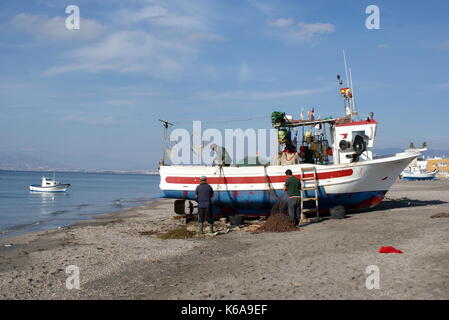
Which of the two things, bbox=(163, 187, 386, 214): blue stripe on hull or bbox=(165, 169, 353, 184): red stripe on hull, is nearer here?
bbox=(165, 169, 353, 184): red stripe on hull

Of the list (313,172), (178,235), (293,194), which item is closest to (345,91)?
(313,172)

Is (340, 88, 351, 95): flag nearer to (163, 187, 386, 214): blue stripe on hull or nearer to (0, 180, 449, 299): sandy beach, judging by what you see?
(163, 187, 386, 214): blue stripe on hull

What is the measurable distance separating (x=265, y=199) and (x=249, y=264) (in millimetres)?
8234

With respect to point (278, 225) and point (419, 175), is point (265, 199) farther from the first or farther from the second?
point (419, 175)

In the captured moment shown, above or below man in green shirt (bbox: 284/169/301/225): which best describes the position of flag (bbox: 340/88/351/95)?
above

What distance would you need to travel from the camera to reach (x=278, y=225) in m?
13.9

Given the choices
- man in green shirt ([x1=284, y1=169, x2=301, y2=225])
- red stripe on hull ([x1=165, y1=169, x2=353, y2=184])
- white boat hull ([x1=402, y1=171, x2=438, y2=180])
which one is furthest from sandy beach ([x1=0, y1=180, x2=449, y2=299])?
white boat hull ([x1=402, y1=171, x2=438, y2=180])

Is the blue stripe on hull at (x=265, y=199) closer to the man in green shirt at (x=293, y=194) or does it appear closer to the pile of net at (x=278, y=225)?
the man in green shirt at (x=293, y=194)

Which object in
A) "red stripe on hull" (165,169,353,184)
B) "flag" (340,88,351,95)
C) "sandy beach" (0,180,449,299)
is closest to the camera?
"sandy beach" (0,180,449,299)

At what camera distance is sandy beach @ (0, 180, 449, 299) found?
21.9 feet

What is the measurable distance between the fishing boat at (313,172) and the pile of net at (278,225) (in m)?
1.68

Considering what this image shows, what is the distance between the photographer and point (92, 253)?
11469 mm

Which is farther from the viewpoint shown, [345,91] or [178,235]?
[345,91]

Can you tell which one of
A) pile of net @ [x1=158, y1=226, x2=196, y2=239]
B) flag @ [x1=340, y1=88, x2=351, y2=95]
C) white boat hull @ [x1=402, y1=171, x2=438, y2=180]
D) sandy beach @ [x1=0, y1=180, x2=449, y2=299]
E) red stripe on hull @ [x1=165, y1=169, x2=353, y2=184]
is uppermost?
flag @ [x1=340, y1=88, x2=351, y2=95]
